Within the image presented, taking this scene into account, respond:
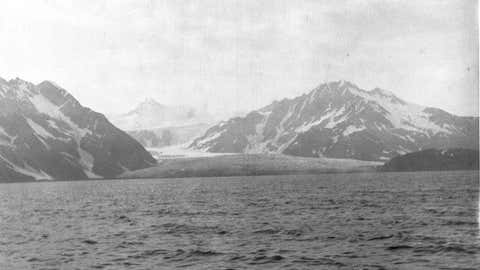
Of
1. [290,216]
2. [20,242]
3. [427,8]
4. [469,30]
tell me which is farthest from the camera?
[427,8]

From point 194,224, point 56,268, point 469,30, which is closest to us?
point 56,268

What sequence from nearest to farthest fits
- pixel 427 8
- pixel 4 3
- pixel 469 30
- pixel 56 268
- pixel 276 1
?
pixel 56 268, pixel 469 30, pixel 276 1, pixel 4 3, pixel 427 8

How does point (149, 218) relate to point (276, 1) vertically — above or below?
below

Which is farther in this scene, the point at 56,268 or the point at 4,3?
the point at 4,3

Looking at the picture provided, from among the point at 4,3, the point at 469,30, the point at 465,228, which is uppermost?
the point at 4,3

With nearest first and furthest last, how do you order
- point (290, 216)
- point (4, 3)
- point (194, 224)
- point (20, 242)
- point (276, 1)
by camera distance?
1. point (20, 242)
2. point (194, 224)
3. point (290, 216)
4. point (276, 1)
5. point (4, 3)

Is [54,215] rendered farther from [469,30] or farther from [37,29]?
[469,30]

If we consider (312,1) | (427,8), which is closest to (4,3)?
(312,1)

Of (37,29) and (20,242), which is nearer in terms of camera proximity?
(20,242)

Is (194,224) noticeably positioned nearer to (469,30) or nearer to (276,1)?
(469,30)

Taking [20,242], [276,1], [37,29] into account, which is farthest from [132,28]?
[20,242]
